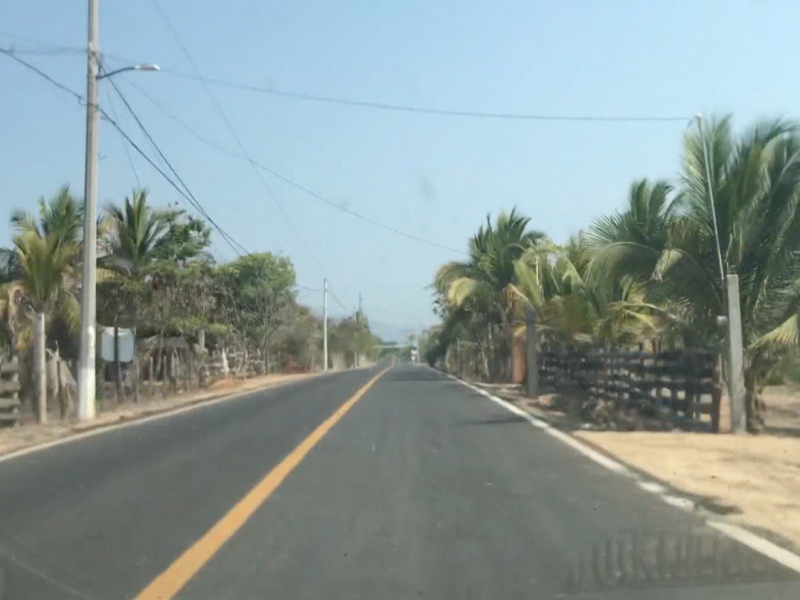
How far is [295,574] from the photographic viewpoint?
24.2ft

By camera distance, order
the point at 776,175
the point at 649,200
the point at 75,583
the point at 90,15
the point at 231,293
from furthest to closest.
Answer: the point at 231,293 < the point at 90,15 < the point at 649,200 < the point at 776,175 < the point at 75,583

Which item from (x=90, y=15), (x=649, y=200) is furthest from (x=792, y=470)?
(x=90, y=15)

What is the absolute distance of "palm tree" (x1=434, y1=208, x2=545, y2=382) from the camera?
41.1 m

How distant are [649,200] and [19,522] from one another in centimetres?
1364

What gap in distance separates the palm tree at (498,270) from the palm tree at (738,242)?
21.2 m

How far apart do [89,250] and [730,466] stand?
1445 cm

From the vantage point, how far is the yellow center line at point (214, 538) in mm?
7055

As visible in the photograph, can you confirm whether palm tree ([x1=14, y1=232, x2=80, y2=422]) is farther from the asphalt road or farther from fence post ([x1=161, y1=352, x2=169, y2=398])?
the asphalt road

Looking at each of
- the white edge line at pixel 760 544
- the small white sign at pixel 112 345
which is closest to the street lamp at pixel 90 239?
the small white sign at pixel 112 345

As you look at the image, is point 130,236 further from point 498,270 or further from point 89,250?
point 498,270

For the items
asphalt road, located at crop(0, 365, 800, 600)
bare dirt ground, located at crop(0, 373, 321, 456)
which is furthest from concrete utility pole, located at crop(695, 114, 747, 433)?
bare dirt ground, located at crop(0, 373, 321, 456)

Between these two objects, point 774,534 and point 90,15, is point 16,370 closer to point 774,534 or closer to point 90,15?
point 90,15

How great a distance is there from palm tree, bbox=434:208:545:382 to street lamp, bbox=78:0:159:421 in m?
21.0

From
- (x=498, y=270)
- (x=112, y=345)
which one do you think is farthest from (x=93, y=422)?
(x=498, y=270)
